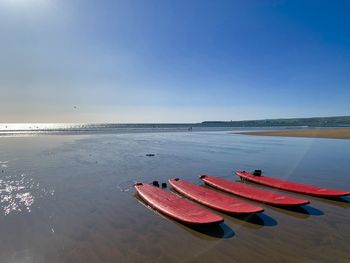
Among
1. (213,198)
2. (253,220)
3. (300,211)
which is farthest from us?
(213,198)

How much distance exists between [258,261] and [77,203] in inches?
281

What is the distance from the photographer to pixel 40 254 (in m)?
6.29

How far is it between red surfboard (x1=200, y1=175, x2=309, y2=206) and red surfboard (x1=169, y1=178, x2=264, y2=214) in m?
1.11

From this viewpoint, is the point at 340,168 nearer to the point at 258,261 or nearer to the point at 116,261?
Result: the point at 258,261

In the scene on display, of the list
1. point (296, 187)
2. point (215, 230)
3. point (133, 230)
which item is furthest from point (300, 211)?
point (133, 230)

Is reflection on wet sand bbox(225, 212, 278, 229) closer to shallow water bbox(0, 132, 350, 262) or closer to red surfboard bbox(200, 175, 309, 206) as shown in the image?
shallow water bbox(0, 132, 350, 262)

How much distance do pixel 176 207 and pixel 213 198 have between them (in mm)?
1674

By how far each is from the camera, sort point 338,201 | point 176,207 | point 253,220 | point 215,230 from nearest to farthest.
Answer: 1. point 215,230
2. point 253,220
3. point 176,207
4. point 338,201

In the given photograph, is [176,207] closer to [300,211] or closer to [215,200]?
[215,200]

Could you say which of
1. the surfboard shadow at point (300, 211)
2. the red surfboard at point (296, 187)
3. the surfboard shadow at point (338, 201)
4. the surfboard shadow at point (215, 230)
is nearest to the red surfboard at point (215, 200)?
the surfboard shadow at point (215, 230)

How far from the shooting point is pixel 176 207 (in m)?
8.57

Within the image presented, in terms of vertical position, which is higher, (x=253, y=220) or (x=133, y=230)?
(x=253, y=220)

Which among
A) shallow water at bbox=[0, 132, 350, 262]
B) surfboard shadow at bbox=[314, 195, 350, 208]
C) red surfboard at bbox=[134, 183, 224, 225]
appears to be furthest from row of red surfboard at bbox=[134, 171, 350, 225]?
shallow water at bbox=[0, 132, 350, 262]

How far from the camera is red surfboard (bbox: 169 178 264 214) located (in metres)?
8.12
